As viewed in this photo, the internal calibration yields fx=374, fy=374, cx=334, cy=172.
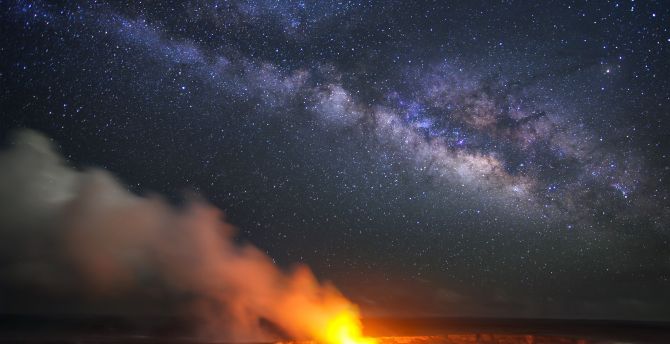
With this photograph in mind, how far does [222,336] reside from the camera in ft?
102

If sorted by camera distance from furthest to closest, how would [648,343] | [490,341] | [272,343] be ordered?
1. [648,343]
2. [490,341]
3. [272,343]

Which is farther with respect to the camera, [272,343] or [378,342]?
[378,342]

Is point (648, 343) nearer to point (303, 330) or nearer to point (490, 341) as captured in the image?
point (490, 341)

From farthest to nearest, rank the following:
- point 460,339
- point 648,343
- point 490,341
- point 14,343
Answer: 1. point 648,343
2. point 460,339
3. point 490,341
4. point 14,343

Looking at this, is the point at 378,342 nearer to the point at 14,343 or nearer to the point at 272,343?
the point at 272,343

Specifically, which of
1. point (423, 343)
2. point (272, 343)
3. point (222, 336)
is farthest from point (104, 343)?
point (423, 343)

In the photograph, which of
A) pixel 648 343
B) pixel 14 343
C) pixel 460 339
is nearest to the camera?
pixel 14 343

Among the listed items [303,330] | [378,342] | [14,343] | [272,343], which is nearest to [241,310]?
[303,330]

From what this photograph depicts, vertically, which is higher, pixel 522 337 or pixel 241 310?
pixel 241 310

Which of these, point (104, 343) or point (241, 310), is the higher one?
point (241, 310)

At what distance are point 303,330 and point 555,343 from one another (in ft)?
67.6

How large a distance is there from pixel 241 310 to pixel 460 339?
1957 centimetres

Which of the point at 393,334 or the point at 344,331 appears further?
the point at 393,334

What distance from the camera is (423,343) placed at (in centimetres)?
2780
